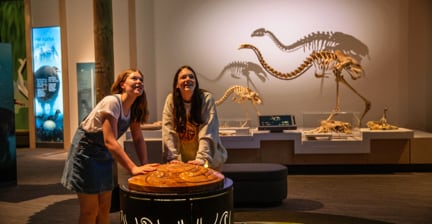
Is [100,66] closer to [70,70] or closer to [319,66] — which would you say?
[319,66]

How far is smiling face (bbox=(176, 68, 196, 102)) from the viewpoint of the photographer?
3414 mm

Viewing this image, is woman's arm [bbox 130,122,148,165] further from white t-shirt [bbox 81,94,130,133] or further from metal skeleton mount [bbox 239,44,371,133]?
metal skeleton mount [bbox 239,44,371,133]

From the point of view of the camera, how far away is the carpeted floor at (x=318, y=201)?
485 centimetres

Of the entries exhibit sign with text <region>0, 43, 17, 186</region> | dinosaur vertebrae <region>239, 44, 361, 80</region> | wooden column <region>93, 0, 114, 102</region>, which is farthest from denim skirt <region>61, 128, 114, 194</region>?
dinosaur vertebrae <region>239, 44, 361, 80</region>

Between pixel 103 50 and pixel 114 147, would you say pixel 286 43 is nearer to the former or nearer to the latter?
pixel 103 50

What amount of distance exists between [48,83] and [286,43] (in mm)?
5316

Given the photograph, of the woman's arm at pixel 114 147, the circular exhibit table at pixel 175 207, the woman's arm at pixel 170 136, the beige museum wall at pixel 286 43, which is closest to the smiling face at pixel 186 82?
the woman's arm at pixel 170 136

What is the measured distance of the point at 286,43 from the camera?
9.04 meters

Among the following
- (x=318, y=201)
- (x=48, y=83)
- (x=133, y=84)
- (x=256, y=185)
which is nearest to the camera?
(x=133, y=84)

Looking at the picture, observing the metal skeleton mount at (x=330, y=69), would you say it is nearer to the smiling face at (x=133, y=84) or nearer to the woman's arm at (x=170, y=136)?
the woman's arm at (x=170, y=136)

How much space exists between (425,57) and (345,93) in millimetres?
1446

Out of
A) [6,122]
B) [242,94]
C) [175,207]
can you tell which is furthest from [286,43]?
[175,207]

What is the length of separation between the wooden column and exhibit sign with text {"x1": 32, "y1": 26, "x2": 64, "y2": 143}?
577 cm

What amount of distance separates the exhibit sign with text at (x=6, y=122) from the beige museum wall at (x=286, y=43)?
266cm
